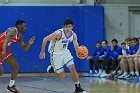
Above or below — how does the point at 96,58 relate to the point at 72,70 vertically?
below

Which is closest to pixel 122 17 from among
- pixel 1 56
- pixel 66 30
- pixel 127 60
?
pixel 127 60

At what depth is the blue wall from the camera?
743 inches

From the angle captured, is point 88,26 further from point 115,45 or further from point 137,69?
point 137,69

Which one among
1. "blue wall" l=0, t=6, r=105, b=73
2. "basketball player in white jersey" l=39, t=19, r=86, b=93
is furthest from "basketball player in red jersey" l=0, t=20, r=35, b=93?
"blue wall" l=0, t=6, r=105, b=73

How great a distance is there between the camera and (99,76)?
1684 cm

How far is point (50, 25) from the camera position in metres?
18.9

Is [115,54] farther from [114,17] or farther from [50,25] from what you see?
[50,25]

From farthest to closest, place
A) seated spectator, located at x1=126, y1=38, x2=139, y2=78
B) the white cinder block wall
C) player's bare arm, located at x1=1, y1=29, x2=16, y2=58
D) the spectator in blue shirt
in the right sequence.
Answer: the white cinder block wall < the spectator in blue shirt < seated spectator, located at x1=126, y1=38, x2=139, y2=78 < player's bare arm, located at x1=1, y1=29, x2=16, y2=58

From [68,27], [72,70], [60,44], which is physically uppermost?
[68,27]

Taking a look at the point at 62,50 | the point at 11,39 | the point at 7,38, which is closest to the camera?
the point at 7,38

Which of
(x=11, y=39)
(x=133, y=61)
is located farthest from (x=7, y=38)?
(x=133, y=61)

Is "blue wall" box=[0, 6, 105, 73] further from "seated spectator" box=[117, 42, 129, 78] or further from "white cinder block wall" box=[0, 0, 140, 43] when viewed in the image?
"seated spectator" box=[117, 42, 129, 78]

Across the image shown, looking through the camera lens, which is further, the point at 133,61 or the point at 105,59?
the point at 105,59

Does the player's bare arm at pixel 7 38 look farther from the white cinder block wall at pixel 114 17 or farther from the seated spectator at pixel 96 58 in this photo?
the white cinder block wall at pixel 114 17
